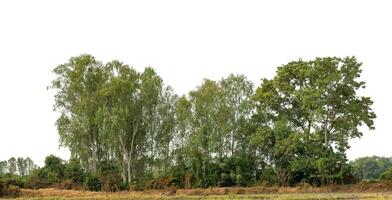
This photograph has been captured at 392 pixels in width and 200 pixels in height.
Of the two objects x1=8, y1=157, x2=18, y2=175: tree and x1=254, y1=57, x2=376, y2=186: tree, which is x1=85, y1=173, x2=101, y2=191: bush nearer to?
x1=254, y1=57, x2=376, y2=186: tree

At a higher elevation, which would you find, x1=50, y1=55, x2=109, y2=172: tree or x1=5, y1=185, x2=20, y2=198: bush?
x1=50, y1=55, x2=109, y2=172: tree

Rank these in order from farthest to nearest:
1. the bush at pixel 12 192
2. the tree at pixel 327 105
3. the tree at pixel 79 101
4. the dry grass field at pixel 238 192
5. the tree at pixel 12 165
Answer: the tree at pixel 12 165
the tree at pixel 79 101
the tree at pixel 327 105
the bush at pixel 12 192
the dry grass field at pixel 238 192

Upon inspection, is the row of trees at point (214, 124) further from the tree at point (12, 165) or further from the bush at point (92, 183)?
the tree at point (12, 165)

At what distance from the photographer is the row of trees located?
149 feet

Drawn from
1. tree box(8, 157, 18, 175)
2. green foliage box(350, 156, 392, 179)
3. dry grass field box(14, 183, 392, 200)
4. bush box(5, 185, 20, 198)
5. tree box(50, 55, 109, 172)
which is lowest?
dry grass field box(14, 183, 392, 200)

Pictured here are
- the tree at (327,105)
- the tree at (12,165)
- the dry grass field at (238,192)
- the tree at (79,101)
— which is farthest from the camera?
the tree at (12,165)

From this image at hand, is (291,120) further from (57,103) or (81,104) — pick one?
(57,103)

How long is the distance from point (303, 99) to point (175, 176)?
15.4 m

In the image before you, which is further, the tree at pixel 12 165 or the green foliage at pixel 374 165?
the green foliage at pixel 374 165

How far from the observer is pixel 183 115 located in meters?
54.7

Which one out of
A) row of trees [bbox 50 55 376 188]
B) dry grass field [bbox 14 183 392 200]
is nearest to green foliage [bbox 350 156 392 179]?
row of trees [bbox 50 55 376 188]

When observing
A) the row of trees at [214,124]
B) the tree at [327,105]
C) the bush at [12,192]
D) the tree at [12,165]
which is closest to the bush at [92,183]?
the row of trees at [214,124]

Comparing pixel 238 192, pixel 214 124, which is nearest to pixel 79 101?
pixel 214 124

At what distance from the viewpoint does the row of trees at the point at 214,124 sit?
45500mm
